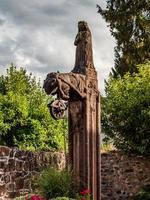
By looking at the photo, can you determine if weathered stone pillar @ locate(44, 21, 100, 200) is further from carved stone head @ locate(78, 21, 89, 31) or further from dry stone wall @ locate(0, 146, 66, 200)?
dry stone wall @ locate(0, 146, 66, 200)

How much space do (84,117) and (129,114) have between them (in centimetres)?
951

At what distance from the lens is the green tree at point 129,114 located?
20203mm

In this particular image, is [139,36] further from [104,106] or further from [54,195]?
[54,195]

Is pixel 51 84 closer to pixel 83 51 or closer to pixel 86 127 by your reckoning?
pixel 86 127

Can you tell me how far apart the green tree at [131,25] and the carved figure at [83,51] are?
562 inches

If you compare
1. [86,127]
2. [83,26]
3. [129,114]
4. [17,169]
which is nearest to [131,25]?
[129,114]

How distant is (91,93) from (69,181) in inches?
69.2

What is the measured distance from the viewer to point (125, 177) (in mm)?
20422

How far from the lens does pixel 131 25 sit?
26.5 meters

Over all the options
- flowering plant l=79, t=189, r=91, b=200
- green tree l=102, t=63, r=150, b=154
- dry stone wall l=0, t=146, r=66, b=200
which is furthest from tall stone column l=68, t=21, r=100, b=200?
green tree l=102, t=63, r=150, b=154

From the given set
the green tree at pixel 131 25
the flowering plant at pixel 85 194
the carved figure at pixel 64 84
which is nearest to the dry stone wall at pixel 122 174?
the green tree at pixel 131 25

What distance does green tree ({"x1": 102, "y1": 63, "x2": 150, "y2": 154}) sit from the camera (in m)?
20.2

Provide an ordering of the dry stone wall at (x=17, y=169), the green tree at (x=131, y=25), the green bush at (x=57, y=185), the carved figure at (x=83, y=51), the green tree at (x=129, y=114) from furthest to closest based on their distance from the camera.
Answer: the green tree at (x=131, y=25)
the green tree at (x=129, y=114)
the dry stone wall at (x=17, y=169)
the carved figure at (x=83, y=51)
the green bush at (x=57, y=185)

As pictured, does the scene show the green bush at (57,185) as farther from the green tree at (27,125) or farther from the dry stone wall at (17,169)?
the green tree at (27,125)
